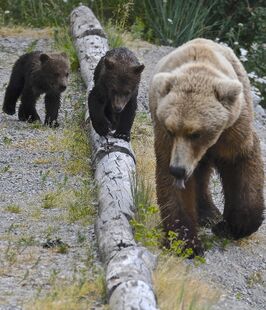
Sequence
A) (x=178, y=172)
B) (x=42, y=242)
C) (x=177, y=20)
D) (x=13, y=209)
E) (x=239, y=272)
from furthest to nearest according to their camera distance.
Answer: (x=177, y=20) → (x=13, y=209) → (x=239, y=272) → (x=42, y=242) → (x=178, y=172)

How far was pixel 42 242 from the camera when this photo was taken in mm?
6160

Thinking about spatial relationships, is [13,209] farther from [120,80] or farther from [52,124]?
[52,124]

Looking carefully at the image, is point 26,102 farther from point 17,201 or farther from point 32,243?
point 32,243

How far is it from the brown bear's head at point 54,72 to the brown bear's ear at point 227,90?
3.64 metres

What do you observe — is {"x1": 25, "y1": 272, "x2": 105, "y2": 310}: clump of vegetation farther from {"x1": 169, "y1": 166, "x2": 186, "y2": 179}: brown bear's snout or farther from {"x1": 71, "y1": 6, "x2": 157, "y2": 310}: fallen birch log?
{"x1": 169, "y1": 166, "x2": 186, "y2": 179}: brown bear's snout

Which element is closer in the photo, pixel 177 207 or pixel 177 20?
pixel 177 207

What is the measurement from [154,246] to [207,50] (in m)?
1.39

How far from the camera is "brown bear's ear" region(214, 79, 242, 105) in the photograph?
19.3 ft

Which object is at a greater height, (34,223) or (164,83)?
(164,83)

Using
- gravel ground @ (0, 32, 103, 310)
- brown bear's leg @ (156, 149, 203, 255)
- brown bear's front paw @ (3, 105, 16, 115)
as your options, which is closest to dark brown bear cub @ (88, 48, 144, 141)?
gravel ground @ (0, 32, 103, 310)

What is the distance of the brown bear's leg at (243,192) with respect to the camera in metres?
6.65

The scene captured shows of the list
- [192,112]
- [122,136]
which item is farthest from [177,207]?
[122,136]

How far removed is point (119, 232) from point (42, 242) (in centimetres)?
60

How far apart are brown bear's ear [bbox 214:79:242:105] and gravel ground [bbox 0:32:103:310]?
4.21 ft
